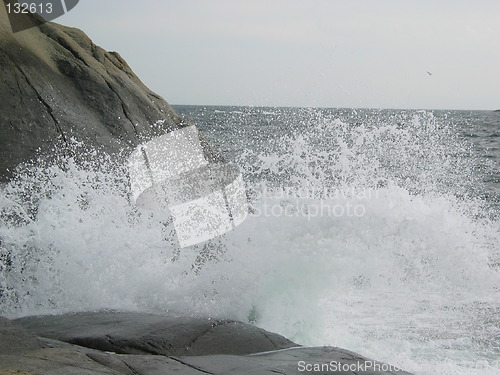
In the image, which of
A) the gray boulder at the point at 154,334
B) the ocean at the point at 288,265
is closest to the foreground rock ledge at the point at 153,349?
the gray boulder at the point at 154,334

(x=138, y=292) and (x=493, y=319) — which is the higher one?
(x=138, y=292)

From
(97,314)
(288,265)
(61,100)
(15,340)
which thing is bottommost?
(288,265)

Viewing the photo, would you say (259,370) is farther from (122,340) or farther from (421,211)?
(421,211)

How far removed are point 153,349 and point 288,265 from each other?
2207 mm

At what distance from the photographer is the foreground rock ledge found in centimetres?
272

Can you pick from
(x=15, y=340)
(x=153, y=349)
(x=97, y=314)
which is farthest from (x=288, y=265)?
(x=15, y=340)

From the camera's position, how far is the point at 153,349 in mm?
3451

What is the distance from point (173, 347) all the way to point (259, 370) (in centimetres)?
76

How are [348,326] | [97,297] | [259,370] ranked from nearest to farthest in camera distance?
[259,370], [97,297], [348,326]

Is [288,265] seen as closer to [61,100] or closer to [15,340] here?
[15,340]

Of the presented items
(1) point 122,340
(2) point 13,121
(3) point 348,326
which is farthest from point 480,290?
(2) point 13,121

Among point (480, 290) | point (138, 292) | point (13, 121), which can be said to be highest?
point (13, 121)

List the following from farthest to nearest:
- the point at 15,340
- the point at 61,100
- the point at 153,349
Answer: the point at 61,100
the point at 153,349
the point at 15,340

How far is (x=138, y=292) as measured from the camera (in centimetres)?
475
